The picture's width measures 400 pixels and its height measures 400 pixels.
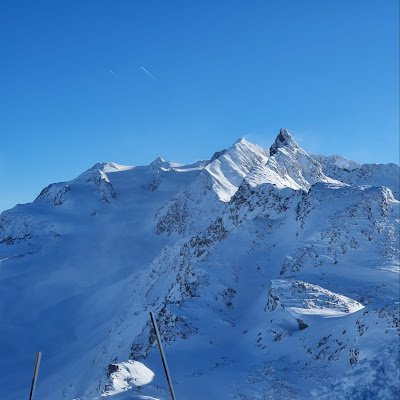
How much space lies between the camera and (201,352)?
29922mm

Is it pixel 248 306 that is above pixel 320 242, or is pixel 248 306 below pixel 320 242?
below

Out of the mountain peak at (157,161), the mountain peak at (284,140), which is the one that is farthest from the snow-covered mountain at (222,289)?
the mountain peak at (157,161)

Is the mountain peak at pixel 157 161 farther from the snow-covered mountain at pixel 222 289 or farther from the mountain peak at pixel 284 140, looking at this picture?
the mountain peak at pixel 284 140

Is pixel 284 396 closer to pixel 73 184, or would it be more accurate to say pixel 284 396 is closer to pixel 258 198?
pixel 258 198

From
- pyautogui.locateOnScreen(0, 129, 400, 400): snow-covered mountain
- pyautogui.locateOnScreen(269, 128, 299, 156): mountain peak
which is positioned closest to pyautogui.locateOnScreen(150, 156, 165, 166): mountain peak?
pyautogui.locateOnScreen(0, 129, 400, 400): snow-covered mountain

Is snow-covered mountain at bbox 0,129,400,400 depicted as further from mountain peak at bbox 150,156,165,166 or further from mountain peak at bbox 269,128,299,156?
mountain peak at bbox 150,156,165,166

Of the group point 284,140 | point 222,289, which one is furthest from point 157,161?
point 222,289

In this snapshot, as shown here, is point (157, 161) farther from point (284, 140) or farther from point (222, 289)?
point (222, 289)

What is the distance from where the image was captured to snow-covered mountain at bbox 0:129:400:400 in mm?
24203

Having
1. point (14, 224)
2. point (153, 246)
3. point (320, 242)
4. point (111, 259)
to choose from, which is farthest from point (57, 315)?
point (320, 242)

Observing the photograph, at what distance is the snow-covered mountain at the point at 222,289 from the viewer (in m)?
24.2

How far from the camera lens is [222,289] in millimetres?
38281

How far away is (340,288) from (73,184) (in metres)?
86.3

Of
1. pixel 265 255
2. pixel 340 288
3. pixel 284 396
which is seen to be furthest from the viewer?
pixel 265 255
